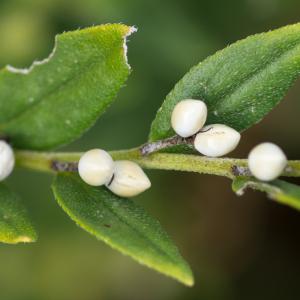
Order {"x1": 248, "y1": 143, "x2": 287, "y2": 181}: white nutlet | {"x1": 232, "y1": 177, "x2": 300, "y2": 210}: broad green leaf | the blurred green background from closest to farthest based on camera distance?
{"x1": 232, "y1": 177, "x2": 300, "y2": 210}: broad green leaf
{"x1": 248, "y1": 143, "x2": 287, "y2": 181}: white nutlet
the blurred green background

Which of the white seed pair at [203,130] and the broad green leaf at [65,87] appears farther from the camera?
the broad green leaf at [65,87]

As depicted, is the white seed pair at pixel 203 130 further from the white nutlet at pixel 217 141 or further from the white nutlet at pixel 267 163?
the white nutlet at pixel 267 163

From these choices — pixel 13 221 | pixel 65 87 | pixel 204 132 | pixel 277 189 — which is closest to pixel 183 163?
pixel 204 132

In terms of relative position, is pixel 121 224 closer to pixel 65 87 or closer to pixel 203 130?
pixel 203 130

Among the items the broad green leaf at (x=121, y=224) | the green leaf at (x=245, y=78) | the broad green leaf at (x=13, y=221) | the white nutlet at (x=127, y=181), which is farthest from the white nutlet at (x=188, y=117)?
the broad green leaf at (x=13, y=221)

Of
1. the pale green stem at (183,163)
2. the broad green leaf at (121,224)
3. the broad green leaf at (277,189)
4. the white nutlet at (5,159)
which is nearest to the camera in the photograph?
the broad green leaf at (277,189)

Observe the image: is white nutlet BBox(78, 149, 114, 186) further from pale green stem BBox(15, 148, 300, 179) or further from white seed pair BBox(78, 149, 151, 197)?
pale green stem BBox(15, 148, 300, 179)

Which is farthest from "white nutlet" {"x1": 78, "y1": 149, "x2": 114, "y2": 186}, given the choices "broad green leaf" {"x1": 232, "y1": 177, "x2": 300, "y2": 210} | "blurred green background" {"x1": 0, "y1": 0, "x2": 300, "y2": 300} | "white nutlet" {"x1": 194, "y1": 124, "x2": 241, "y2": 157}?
"blurred green background" {"x1": 0, "y1": 0, "x2": 300, "y2": 300}
